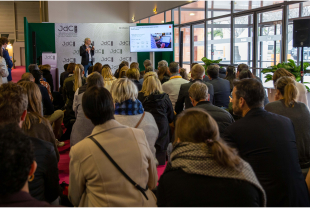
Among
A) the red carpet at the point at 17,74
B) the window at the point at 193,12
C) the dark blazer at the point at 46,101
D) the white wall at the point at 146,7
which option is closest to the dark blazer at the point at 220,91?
the dark blazer at the point at 46,101

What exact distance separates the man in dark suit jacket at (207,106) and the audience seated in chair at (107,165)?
124cm

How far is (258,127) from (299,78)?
172 inches

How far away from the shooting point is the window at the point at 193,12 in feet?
33.9

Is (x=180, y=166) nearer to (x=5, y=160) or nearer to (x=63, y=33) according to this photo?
(x=5, y=160)

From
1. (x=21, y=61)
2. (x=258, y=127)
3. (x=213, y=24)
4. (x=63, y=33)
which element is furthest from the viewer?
(x=21, y=61)

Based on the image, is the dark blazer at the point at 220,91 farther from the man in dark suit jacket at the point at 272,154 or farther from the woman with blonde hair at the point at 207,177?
the woman with blonde hair at the point at 207,177

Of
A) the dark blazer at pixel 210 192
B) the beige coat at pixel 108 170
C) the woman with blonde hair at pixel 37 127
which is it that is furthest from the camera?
the woman with blonde hair at pixel 37 127

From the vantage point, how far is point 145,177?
174cm

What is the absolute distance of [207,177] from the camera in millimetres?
1265

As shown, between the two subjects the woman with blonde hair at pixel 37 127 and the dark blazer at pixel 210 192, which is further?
the woman with blonde hair at pixel 37 127

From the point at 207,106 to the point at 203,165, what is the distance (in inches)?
67.8

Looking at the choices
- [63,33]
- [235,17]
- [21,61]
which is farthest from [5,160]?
[21,61]

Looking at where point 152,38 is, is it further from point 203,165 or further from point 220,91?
point 203,165

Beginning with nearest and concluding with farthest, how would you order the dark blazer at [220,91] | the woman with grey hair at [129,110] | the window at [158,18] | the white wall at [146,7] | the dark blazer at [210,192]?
the dark blazer at [210,192], the woman with grey hair at [129,110], the dark blazer at [220,91], the white wall at [146,7], the window at [158,18]
